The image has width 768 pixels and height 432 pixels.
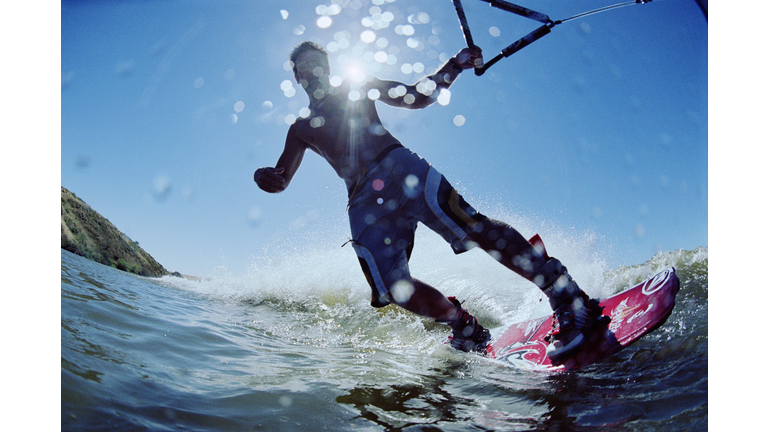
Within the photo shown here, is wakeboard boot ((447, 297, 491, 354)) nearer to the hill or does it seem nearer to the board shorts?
the board shorts

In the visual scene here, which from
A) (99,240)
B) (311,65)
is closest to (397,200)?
(311,65)

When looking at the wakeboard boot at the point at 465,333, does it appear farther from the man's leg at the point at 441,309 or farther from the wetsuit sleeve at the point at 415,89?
the wetsuit sleeve at the point at 415,89

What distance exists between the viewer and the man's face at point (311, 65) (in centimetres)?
200

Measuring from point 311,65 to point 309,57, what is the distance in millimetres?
55

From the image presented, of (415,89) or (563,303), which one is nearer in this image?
(563,303)

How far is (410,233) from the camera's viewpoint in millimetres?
1882

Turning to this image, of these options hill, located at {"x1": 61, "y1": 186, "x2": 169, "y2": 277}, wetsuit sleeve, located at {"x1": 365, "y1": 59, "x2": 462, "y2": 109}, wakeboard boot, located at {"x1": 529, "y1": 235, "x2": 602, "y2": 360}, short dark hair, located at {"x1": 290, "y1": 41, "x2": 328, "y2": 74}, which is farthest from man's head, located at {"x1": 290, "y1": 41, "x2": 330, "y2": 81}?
hill, located at {"x1": 61, "y1": 186, "x2": 169, "y2": 277}

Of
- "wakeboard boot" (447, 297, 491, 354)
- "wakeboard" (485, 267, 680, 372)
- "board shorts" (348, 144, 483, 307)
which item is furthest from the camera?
"wakeboard boot" (447, 297, 491, 354)

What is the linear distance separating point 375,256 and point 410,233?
268 mm

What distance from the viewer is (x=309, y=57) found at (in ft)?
6.59

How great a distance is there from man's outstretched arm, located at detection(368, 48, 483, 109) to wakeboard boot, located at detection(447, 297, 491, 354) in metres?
1.24

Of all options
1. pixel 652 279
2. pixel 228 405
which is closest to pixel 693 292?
pixel 652 279

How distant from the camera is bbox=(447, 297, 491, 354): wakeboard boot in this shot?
197 centimetres

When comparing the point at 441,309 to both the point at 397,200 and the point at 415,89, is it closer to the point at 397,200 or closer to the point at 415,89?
the point at 397,200
